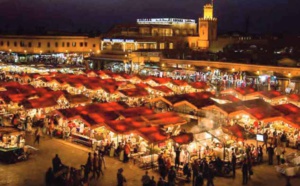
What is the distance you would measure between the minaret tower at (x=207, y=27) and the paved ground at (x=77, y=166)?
47953 mm

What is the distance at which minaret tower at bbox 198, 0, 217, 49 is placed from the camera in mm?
60338

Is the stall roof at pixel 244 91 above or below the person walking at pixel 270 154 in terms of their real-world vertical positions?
above

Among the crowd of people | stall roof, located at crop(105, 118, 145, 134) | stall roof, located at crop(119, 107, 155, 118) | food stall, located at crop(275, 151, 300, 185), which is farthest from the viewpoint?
stall roof, located at crop(119, 107, 155, 118)

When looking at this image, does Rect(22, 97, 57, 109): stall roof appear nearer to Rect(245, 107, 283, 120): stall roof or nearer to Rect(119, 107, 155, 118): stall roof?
Rect(119, 107, 155, 118): stall roof

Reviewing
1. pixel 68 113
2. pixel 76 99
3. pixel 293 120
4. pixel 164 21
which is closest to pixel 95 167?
pixel 68 113

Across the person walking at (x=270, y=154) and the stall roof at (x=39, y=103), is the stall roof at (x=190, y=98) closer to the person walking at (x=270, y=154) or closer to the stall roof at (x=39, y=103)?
the stall roof at (x=39, y=103)

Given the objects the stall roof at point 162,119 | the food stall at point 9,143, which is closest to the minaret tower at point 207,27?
the stall roof at point 162,119

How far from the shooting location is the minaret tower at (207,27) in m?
60.3

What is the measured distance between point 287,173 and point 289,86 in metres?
17.9

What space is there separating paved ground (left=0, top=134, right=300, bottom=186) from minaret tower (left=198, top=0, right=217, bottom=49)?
4795cm

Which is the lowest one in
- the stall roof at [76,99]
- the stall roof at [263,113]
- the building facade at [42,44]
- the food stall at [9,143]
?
the food stall at [9,143]

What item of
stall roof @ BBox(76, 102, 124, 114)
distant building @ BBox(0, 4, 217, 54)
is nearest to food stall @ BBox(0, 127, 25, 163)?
stall roof @ BBox(76, 102, 124, 114)

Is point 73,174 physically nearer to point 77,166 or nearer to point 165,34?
point 77,166

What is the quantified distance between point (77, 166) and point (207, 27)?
49527mm
